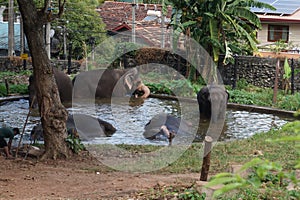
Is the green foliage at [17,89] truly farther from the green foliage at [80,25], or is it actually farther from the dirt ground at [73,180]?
the green foliage at [80,25]

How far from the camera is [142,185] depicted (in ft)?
24.8

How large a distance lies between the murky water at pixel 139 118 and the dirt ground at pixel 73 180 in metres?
3.15

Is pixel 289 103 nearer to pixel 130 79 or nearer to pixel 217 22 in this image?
pixel 217 22

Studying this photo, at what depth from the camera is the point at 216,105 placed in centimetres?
1641

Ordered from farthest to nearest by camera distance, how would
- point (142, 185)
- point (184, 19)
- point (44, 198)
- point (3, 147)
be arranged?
point (184, 19)
point (3, 147)
point (142, 185)
point (44, 198)

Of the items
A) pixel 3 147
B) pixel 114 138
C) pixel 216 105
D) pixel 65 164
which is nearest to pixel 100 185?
pixel 65 164

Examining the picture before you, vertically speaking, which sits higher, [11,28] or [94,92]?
[11,28]

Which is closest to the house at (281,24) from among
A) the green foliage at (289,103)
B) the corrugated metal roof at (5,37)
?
the green foliage at (289,103)

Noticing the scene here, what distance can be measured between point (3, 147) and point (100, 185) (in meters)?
3.18

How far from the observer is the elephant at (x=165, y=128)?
43.0ft

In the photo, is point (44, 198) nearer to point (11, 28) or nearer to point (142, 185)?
point (142, 185)

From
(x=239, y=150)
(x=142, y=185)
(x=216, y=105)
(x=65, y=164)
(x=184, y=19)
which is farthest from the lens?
(x=184, y=19)

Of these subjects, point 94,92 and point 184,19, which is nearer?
point 94,92

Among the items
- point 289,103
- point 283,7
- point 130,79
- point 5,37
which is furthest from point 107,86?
point 5,37
